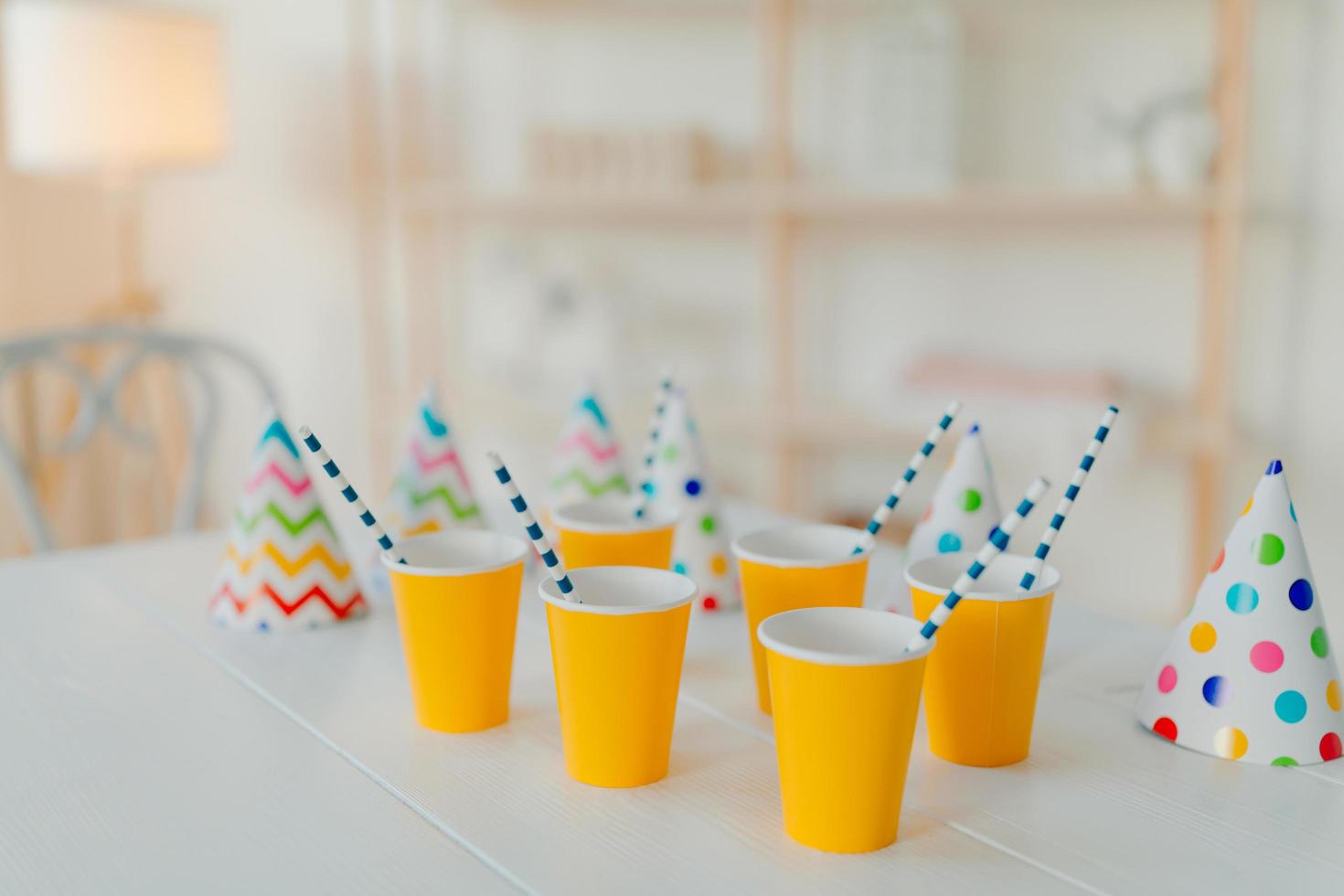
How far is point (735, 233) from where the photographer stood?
2533mm

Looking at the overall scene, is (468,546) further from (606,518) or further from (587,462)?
(587,462)

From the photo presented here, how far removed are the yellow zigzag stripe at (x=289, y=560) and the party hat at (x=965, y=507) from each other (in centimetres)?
42

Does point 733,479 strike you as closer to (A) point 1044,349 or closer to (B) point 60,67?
(A) point 1044,349

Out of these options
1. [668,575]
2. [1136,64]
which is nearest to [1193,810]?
[668,575]

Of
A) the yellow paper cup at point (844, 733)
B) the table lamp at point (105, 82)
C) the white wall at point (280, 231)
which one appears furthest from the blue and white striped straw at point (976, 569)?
the white wall at point (280, 231)

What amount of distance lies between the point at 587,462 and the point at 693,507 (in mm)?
124

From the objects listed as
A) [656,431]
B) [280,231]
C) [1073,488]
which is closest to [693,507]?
[656,431]

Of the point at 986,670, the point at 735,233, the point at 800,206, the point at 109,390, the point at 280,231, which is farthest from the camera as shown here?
the point at 280,231

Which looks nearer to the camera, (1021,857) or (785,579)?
(1021,857)

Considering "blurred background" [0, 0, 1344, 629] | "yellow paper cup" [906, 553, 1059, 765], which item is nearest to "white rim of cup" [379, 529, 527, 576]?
"yellow paper cup" [906, 553, 1059, 765]

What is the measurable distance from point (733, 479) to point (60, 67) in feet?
4.60

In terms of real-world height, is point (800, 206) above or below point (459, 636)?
above

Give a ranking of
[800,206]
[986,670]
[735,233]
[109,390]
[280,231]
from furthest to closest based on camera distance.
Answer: [280,231] < [735,233] < [800,206] < [109,390] < [986,670]

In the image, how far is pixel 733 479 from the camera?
2.61 m
